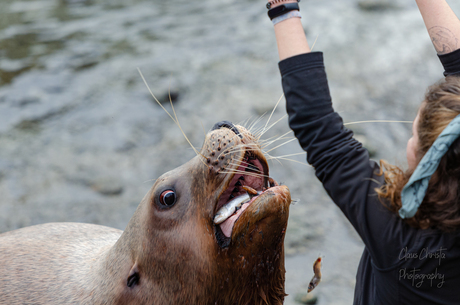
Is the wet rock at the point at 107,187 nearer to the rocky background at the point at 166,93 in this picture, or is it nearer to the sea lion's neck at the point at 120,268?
the rocky background at the point at 166,93

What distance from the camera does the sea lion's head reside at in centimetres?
198

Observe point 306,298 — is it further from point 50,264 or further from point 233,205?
point 50,264

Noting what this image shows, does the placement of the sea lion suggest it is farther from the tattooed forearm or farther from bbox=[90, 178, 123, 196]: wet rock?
bbox=[90, 178, 123, 196]: wet rock

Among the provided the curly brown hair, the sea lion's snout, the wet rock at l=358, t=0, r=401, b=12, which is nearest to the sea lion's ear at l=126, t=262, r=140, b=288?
the sea lion's snout

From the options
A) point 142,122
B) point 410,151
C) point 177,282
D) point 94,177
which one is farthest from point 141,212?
point 142,122

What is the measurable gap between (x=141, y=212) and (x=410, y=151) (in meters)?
1.38

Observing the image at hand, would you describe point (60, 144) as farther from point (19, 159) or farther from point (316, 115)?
point (316, 115)

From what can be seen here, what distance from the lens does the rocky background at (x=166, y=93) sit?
4.32 meters

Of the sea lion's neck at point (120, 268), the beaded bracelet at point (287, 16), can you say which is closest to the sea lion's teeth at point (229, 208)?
the sea lion's neck at point (120, 268)

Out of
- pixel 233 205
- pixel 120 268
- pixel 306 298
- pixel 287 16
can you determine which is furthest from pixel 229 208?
pixel 306 298

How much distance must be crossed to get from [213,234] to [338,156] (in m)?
0.74

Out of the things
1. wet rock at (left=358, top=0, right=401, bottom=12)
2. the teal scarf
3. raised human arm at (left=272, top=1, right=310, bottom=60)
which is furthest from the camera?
wet rock at (left=358, top=0, right=401, bottom=12)

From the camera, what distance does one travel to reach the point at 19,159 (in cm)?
485

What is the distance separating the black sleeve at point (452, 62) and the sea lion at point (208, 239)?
989 mm
